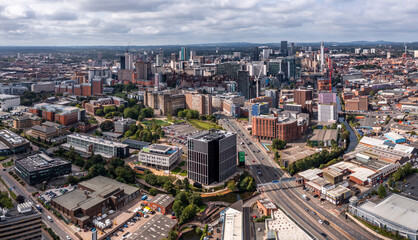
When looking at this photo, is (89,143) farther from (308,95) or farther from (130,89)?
(130,89)

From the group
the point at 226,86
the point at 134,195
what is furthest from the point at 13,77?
the point at 134,195

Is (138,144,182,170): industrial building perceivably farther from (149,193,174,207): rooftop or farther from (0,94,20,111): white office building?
(0,94,20,111): white office building

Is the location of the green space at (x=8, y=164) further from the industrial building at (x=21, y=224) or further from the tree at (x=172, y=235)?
the tree at (x=172, y=235)

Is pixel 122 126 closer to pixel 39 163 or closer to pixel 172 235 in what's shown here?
pixel 39 163

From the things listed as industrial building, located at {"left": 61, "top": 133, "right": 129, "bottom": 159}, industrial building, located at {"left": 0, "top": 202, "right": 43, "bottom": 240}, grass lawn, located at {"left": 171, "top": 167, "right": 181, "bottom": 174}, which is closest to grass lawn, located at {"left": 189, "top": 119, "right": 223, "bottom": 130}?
industrial building, located at {"left": 61, "top": 133, "right": 129, "bottom": 159}

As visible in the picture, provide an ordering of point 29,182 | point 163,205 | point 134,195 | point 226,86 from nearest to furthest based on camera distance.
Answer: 1. point 163,205
2. point 134,195
3. point 29,182
4. point 226,86

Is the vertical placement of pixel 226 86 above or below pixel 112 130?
above

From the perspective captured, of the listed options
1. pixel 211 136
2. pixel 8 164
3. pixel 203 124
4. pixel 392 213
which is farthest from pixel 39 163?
pixel 392 213
